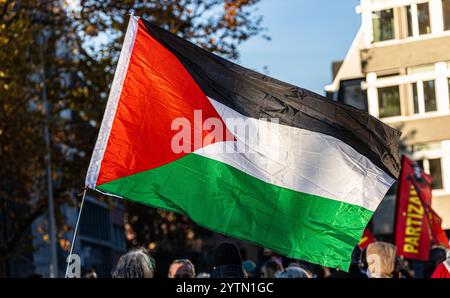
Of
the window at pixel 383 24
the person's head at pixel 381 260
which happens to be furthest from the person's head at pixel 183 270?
the window at pixel 383 24

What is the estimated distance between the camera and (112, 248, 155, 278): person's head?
7328 millimetres

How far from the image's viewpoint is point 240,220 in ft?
25.5

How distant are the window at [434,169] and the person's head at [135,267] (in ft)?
29.9

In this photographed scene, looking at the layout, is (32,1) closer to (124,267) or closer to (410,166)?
(410,166)

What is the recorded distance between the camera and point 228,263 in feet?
27.4

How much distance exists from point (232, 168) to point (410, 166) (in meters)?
9.30

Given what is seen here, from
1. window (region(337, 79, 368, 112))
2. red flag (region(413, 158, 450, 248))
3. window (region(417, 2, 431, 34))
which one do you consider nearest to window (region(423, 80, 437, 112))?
window (region(417, 2, 431, 34))

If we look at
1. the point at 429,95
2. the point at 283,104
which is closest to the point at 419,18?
the point at 429,95

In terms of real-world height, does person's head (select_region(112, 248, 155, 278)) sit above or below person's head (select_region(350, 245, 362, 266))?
below

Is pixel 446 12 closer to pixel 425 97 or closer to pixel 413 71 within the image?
pixel 425 97

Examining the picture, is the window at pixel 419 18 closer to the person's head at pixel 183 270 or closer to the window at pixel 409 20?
the window at pixel 409 20

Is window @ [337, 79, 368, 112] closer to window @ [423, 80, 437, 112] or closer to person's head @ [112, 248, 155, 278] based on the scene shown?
window @ [423, 80, 437, 112]

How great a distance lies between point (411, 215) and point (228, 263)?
869 centimetres
